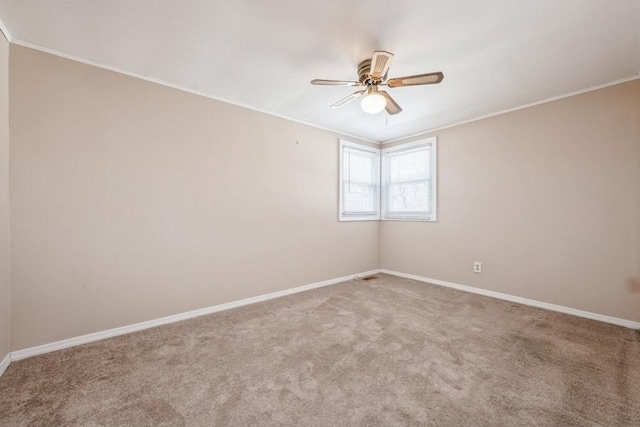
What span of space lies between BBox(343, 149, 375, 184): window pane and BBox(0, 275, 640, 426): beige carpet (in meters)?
2.41

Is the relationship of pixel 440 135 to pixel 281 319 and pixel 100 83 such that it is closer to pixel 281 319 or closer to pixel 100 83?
pixel 281 319

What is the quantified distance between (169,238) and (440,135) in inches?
153

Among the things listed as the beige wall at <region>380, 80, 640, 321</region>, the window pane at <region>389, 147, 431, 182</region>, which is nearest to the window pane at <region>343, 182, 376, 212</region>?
the window pane at <region>389, 147, 431, 182</region>

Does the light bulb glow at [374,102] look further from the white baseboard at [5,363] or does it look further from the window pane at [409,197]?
the white baseboard at [5,363]

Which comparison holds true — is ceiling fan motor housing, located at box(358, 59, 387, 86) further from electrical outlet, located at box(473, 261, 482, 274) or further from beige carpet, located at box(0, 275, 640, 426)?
electrical outlet, located at box(473, 261, 482, 274)

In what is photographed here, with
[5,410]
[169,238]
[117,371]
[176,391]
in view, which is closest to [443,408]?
[176,391]

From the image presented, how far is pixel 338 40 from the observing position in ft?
6.82

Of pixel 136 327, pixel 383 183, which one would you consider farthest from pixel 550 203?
pixel 136 327

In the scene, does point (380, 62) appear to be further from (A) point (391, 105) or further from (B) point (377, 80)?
(A) point (391, 105)

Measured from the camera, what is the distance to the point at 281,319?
2820mm

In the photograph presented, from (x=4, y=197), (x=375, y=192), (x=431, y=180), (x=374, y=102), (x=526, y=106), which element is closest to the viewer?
(x=4, y=197)

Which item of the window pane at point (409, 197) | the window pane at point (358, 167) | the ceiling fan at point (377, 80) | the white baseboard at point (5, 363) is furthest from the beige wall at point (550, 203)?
the white baseboard at point (5, 363)

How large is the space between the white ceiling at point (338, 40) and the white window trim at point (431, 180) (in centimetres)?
126

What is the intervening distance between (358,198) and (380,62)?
2.80 m
